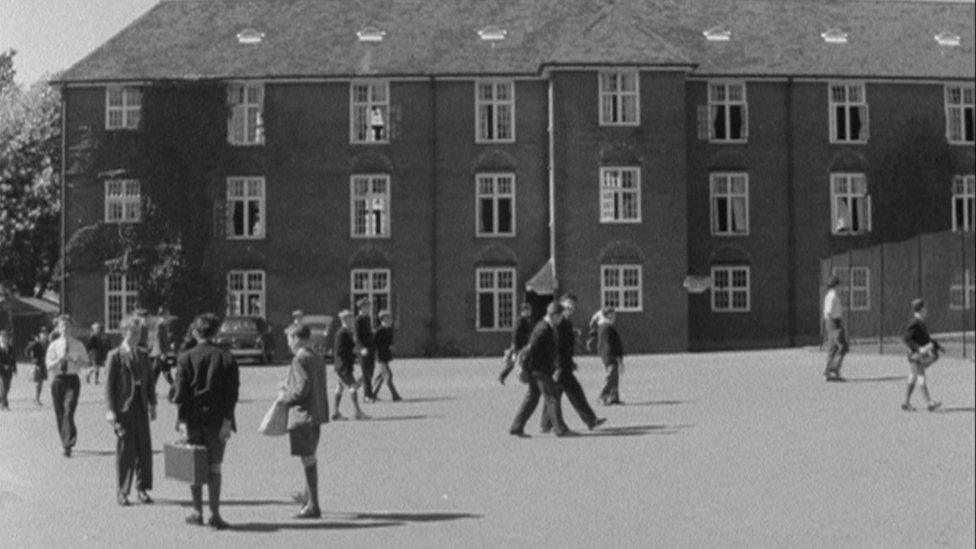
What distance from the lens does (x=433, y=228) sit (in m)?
46.6

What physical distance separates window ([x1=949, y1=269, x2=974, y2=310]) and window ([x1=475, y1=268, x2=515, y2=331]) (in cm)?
4201

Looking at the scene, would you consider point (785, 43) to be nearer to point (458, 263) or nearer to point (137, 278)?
point (137, 278)

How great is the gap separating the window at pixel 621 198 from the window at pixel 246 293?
12047mm

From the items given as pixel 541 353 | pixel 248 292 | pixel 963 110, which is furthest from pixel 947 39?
pixel 248 292

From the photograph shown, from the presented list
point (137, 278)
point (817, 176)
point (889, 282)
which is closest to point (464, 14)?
point (817, 176)

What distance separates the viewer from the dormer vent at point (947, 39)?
369 centimetres

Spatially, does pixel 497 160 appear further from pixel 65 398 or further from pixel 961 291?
pixel 961 291

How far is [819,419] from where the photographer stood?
12.8 metres

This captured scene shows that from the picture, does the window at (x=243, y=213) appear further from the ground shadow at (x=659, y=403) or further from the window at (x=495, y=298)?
the ground shadow at (x=659, y=403)

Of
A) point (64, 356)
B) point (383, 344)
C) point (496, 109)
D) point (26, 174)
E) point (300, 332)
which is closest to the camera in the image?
point (26, 174)

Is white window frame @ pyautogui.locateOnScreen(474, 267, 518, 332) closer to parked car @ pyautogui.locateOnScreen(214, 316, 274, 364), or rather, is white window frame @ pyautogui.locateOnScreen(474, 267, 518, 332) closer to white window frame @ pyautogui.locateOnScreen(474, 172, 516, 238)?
white window frame @ pyautogui.locateOnScreen(474, 172, 516, 238)

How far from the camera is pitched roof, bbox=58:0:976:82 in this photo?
3459 centimetres

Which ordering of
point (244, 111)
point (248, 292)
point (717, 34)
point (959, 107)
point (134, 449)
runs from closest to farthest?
point (959, 107), point (134, 449), point (244, 111), point (717, 34), point (248, 292)

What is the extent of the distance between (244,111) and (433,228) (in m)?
10.8
